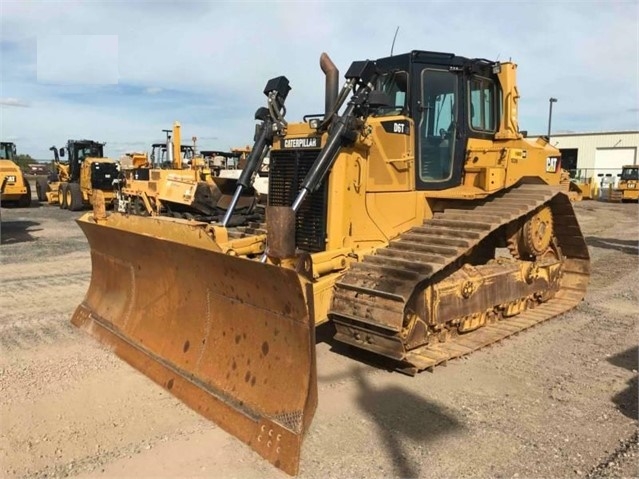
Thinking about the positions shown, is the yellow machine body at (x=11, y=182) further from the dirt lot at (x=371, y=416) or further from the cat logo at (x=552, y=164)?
the cat logo at (x=552, y=164)

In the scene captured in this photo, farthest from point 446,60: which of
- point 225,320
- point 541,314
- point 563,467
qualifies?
point 563,467

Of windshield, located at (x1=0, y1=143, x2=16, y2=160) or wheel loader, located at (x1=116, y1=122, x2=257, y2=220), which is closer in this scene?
wheel loader, located at (x1=116, y1=122, x2=257, y2=220)

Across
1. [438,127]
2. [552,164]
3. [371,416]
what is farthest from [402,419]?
[552,164]

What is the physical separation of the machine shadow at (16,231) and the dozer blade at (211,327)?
9.13 meters

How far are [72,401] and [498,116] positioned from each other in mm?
5512

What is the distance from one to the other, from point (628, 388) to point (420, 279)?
2.01 meters

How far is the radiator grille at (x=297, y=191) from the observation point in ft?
17.9

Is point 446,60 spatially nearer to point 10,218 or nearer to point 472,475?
point 472,475

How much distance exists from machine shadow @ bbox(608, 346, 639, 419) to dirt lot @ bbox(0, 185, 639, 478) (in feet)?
0.05

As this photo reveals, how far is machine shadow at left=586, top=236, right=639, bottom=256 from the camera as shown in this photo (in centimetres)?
1309

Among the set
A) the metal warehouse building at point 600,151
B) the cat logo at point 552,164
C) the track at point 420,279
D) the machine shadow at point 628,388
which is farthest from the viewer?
the metal warehouse building at point 600,151

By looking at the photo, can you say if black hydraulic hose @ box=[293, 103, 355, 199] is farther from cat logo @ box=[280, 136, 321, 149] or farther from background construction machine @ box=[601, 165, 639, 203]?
background construction machine @ box=[601, 165, 639, 203]

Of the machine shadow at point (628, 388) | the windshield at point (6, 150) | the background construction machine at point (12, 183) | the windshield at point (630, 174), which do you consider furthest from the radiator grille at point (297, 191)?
the windshield at point (630, 174)

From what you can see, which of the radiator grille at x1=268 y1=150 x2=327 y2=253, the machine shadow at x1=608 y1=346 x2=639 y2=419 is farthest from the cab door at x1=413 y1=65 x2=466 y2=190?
the machine shadow at x1=608 y1=346 x2=639 y2=419
